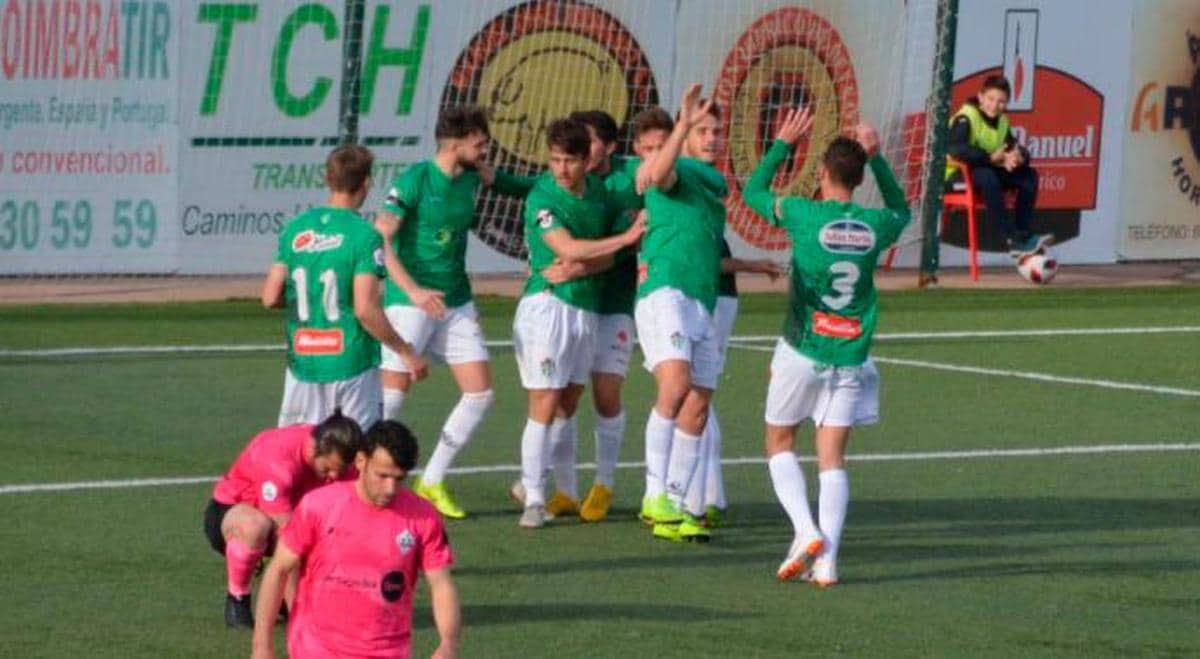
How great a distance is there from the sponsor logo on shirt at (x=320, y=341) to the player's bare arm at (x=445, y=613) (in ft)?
9.24

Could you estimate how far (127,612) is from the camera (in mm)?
10836

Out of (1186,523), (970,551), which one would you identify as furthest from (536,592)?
(1186,523)

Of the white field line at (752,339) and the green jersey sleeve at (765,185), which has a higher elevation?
the green jersey sleeve at (765,185)

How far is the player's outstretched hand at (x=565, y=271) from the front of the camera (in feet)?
41.7

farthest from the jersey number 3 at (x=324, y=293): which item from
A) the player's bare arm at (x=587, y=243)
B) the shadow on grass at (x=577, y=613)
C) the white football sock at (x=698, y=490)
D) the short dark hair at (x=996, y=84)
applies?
the short dark hair at (x=996, y=84)

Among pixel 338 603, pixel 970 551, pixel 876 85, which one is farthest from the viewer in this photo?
pixel 876 85

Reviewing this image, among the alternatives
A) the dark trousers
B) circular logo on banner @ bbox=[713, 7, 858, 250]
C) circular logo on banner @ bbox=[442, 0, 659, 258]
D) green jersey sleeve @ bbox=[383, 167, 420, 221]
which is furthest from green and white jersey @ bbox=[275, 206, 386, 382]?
the dark trousers

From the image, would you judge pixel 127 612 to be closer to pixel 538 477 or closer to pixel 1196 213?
pixel 538 477

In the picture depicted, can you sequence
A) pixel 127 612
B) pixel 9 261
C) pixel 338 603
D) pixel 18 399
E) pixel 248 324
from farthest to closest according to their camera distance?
pixel 9 261 < pixel 248 324 < pixel 18 399 < pixel 127 612 < pixel 338 603

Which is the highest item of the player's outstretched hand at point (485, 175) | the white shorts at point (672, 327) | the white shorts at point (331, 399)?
the player's outstretched hand at point (485, 175)

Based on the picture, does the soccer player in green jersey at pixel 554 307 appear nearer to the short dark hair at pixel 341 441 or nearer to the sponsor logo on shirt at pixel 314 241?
the sponsor logo on shirt at pixel 314 241

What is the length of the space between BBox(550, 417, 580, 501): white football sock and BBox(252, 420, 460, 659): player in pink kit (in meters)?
4.64

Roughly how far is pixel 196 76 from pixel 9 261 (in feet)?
7.70

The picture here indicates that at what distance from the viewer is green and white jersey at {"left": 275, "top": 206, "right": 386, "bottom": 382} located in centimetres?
1096
